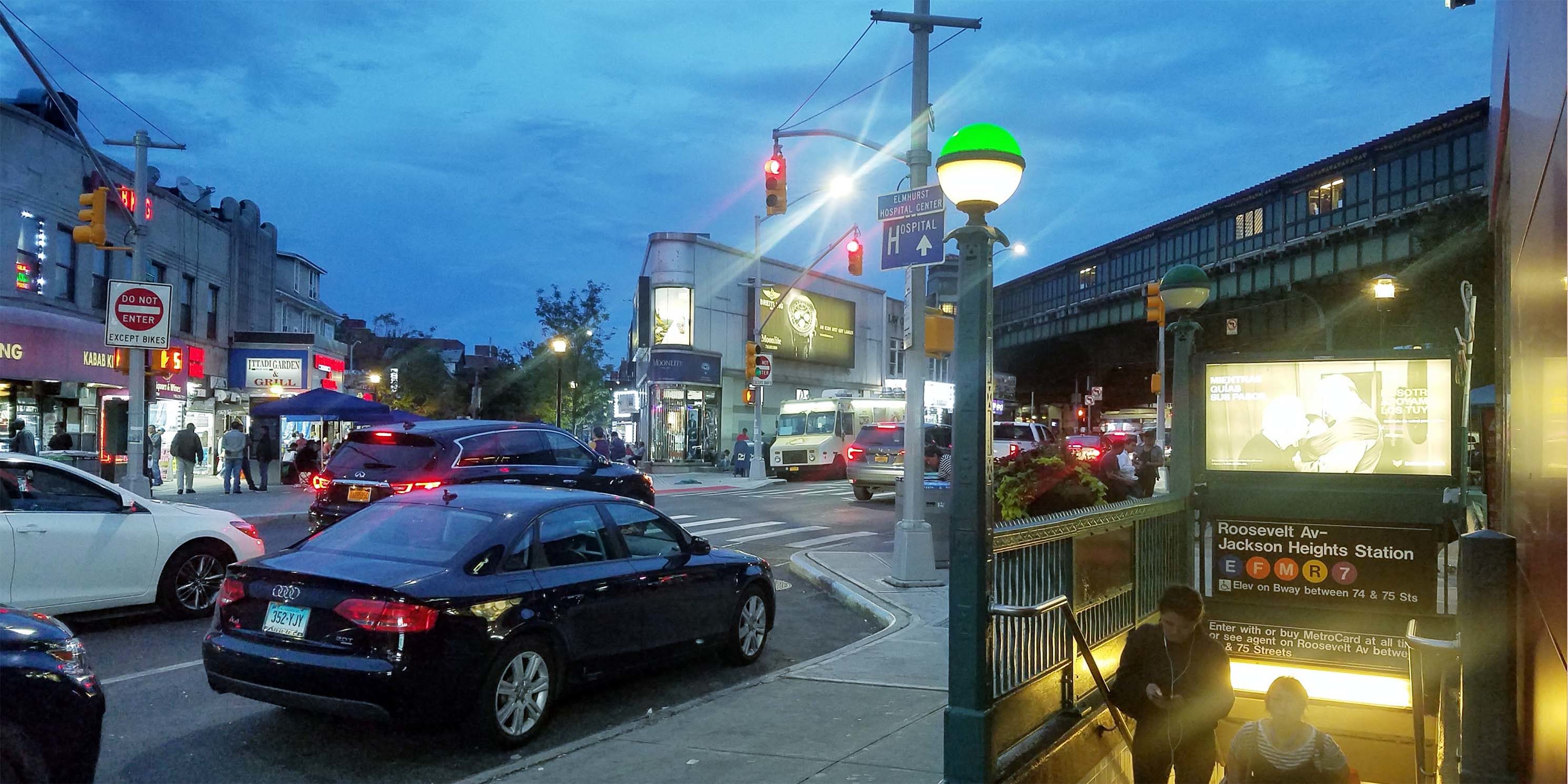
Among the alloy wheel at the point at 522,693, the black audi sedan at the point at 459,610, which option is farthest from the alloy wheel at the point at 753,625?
the alloy wheel at the point at 522,693

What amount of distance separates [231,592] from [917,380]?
7656 mm

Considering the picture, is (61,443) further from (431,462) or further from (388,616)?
(388,616)

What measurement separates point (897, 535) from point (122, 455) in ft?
74.9

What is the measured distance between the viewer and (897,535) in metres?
12.6

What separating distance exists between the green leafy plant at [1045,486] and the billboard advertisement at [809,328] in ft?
133

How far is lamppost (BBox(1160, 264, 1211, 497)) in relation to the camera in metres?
8.98

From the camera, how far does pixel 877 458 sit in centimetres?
2481

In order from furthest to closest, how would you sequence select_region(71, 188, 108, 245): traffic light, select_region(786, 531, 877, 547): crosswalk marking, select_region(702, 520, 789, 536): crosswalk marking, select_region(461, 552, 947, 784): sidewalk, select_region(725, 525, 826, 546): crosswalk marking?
1. select_region(702, 520, 789, 536): crosswalk marking
2. select_region(725, 525, 826, 546): crosswalk marking
3. select_region(786, 531, 877, 547): crosswalk marking
4. select_region(71, 188, 108, 245): traffic light
5. select_region(461, 552, 947, 784): sidewalk

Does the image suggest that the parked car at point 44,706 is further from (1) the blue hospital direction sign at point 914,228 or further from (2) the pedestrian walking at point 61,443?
(2) the pedestrian walking at point 61,443

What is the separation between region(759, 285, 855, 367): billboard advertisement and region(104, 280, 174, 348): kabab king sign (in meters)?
33.4

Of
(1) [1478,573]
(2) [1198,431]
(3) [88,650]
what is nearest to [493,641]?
(3) [88,650]

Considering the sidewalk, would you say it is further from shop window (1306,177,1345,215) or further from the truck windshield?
shop window (1306,177,1345,215)

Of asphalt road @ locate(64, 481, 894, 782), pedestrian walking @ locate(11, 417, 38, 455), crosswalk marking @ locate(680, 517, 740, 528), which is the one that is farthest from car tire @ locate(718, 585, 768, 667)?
pedestrian walking @ locate(11, 417, 38, 455)

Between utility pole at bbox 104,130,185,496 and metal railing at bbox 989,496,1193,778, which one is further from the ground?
utility pole at bbox 104,130,185,496
